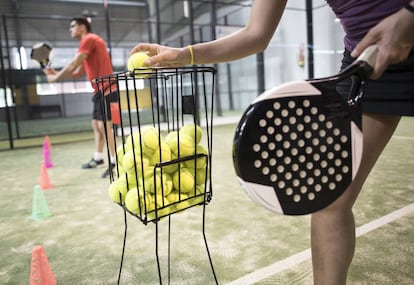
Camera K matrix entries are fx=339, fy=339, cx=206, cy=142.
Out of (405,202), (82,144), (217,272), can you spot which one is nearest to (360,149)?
(217,272)

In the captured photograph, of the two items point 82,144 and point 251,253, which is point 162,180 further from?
point 82,144

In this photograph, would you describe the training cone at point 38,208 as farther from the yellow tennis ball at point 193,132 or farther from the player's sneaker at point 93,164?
the yellow tennis ball at point 193,132

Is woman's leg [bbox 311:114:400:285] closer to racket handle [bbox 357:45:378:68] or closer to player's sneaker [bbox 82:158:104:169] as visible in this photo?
racket handle [bbox 357:45:378:68]

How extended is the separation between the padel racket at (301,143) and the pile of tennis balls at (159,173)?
0.36 meters

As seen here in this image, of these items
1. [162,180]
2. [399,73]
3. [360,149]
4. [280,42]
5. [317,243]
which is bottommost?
[317,243]

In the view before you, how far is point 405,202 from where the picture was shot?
6.33ft

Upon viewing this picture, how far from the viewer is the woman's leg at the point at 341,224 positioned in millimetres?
803

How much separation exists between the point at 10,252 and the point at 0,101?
417 centimetres

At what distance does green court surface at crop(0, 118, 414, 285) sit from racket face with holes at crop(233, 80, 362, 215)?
0.74 meters

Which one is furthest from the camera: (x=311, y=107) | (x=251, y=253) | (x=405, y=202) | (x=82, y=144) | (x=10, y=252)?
(x=82, y=144)

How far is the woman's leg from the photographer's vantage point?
0.80 metres

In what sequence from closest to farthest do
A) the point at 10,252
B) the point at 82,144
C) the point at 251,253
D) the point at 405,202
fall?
the point at 251,253 → the point at 10,252 → the point at 405,202 → the point at 82,144

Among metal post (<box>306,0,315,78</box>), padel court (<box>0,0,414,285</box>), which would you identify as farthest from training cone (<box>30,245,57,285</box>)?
metal post (<box>306,0,315,78</box>)

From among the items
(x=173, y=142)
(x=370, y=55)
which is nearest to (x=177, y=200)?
(x=173, y=142)
